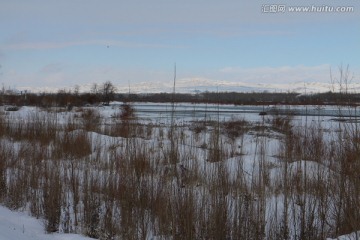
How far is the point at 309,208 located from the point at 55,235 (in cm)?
338

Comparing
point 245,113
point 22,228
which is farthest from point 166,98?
point 245,113

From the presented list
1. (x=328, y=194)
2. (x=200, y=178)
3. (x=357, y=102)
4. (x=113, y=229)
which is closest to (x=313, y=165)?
(x=328, y=194)

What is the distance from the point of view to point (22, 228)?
546cm

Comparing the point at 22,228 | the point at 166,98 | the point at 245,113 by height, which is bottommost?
the point at 22,228

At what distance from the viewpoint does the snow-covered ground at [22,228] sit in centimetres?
495

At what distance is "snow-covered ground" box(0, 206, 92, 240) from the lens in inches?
195

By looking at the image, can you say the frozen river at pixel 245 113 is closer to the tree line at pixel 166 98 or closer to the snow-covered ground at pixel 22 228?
the tree line at pixel 166 98

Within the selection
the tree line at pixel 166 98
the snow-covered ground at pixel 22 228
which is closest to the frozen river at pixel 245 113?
the tree line at pixel 166 98

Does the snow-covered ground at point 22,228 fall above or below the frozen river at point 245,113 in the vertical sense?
below

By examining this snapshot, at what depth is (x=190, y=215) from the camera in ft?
15.9

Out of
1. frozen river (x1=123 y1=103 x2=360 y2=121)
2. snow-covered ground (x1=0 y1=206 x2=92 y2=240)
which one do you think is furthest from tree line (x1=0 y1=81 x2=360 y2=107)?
snow-covered ground (x1=0 y1=206 x2=92 y2=240)

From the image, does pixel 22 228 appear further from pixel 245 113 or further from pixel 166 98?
pixel 245 113

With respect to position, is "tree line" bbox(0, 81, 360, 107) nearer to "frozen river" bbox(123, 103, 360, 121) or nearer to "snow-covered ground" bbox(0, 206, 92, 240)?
"frozen river" bbox(123, 103, 360, 121)

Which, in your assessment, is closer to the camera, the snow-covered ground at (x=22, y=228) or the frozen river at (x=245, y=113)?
the snow-covered ground at (x=22, y=228)
